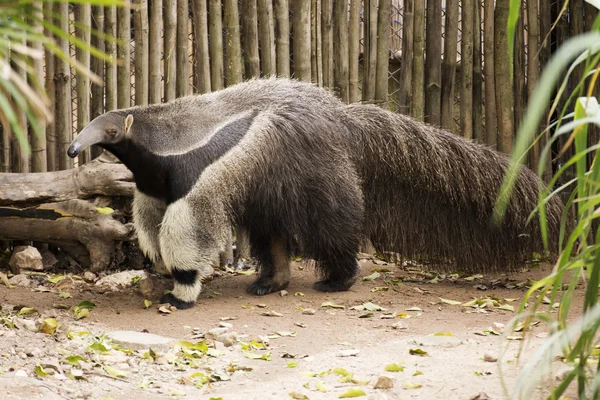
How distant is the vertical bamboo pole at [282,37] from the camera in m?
7.93

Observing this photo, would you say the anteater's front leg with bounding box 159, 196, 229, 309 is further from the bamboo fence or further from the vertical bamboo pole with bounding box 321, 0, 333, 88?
the vertical bamboo pole with bounding box 321, 0, 333, 88

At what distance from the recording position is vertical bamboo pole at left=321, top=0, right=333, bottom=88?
26.7 feet

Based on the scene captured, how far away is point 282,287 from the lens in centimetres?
702

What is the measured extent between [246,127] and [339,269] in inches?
57.3

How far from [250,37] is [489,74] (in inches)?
A: 98.5

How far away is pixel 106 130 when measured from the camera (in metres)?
6.12

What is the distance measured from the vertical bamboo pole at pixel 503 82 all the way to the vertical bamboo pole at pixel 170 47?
3.26 m

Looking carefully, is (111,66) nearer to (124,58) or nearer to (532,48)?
(124,58)

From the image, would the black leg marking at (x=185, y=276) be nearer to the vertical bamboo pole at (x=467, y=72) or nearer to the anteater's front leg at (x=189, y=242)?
the anteater's front leg at (x=189, y=242)

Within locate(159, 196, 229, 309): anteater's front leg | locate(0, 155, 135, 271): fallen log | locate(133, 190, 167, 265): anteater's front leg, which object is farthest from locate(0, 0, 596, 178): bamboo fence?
locate(159, 196, 229, 309): anteater's front leg

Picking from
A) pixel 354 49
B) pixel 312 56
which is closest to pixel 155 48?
pixel 312 56

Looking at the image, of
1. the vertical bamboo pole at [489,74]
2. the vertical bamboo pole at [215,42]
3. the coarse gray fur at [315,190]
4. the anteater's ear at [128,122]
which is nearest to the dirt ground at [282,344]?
the coarse gray fur at [315,190]

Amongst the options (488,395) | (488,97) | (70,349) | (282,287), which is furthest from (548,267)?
(70,349)

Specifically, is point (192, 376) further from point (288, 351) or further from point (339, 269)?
point (339, 269)
